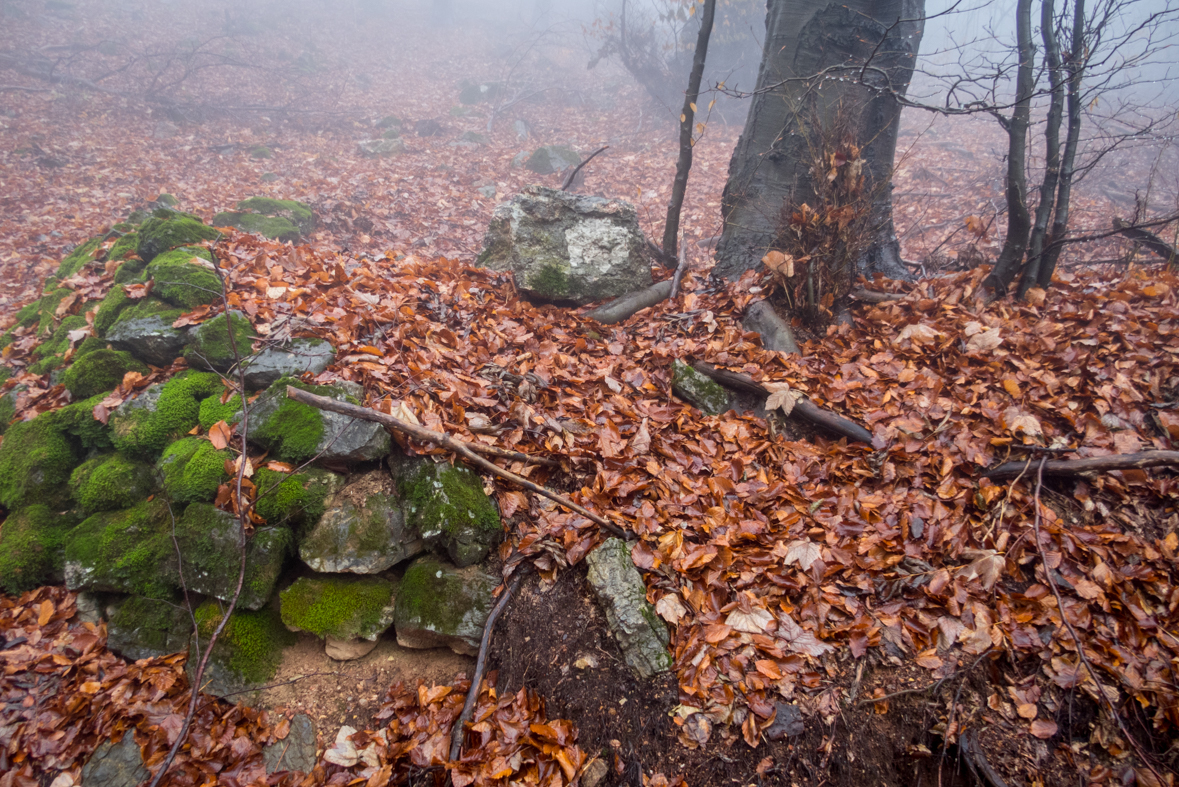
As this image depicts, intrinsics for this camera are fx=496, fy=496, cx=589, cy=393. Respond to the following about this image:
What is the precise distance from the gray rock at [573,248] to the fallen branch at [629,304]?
0.14 m

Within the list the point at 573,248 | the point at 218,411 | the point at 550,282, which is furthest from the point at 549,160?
the point at 218,411

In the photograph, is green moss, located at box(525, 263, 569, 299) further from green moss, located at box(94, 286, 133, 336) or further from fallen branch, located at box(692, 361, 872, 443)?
green moss, located at box(94, 286, 133, 336)

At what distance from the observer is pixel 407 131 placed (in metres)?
14.1

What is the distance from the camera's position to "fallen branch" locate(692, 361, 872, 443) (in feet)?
11.0

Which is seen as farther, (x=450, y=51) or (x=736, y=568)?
(x=450, y=51)

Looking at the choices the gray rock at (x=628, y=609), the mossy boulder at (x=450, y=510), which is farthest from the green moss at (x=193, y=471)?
the gray rock at (x=628, y=609)

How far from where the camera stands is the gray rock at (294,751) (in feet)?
8.76

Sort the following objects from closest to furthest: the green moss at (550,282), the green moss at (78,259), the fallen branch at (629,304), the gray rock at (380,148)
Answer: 1. the fallen branch at (629,304)
2. the green moss at (550,282)
3. the green moss at (78,259)
4. the gray rock at (380,148)

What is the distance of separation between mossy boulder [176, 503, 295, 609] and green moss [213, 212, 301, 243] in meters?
5.64

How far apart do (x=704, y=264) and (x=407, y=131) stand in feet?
38.1

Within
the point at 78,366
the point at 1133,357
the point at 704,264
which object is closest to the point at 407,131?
the point at 704,264

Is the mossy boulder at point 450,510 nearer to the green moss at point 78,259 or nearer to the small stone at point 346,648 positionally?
the small stone at point 346,648

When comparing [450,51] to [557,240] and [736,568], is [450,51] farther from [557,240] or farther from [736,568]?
[736,568]

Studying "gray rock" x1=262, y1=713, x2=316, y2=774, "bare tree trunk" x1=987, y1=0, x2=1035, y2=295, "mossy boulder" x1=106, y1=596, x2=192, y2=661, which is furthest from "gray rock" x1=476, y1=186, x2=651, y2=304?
"gray rock" x1=262, y1=713, x2=316, y2=774
